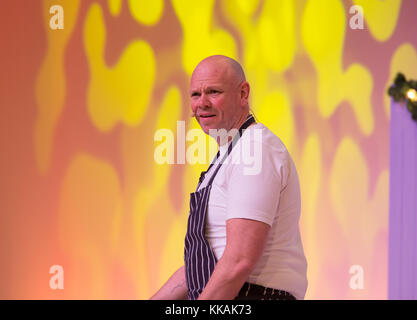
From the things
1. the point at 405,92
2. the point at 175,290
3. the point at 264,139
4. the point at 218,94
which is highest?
the point at 405,92

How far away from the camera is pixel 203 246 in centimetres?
129

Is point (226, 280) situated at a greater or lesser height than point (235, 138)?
lesser

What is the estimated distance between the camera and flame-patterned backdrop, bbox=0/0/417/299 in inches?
122

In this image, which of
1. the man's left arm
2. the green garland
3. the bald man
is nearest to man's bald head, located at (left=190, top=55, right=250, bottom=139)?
the bald man

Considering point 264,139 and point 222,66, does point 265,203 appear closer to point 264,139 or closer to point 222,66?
point 264,139

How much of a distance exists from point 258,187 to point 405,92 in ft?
7.41

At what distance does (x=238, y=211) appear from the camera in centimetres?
117

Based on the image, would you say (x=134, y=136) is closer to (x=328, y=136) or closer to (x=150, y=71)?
(x=150, y=71)

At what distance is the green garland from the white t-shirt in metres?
2.09

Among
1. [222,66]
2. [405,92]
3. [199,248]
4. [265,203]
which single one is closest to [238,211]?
[265,203]

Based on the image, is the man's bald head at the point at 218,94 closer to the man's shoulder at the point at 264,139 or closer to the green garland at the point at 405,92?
the man's shoulder at the point at 264,139

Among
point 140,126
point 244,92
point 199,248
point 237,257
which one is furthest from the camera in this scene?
point 140,126

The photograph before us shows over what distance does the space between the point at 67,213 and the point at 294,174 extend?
6.79 feet

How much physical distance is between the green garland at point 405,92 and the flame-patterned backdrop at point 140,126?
0.18 m
